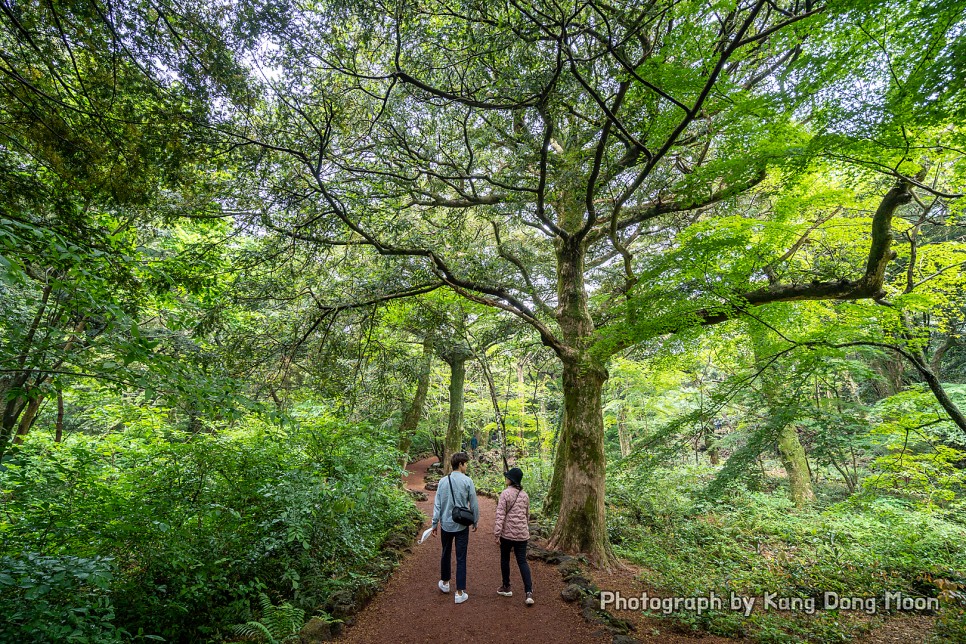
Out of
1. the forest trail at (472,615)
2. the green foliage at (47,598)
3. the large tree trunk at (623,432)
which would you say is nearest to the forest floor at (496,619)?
the forest trail at (472,615)

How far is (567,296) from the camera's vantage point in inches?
315

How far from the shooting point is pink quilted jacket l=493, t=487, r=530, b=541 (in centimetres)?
480

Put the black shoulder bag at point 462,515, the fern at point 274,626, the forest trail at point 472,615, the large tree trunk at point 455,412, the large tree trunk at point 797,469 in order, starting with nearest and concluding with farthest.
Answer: the fern at point 274,626 < the forest trail at point 472,615 < the black shoulder bag at point 462,515 < the large tree trunk at point 797,469 < the large tree trunk at point 455,412

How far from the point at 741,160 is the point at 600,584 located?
613 centimetres

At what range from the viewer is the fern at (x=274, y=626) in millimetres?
3420

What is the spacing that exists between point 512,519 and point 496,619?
3.65 feet

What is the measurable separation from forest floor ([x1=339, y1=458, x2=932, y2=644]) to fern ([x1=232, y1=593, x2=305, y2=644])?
667 mm

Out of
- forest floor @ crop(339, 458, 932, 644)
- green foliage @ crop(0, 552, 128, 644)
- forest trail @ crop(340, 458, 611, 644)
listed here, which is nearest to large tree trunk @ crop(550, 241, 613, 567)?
forest floor @ crop(339, 458, 932, 644)

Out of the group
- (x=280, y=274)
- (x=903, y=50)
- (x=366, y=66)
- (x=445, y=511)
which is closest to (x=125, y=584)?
(x=445, y=511)

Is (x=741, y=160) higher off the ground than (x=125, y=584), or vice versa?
(x=741, y=160)

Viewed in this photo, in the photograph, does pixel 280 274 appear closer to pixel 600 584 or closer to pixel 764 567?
pixel 600 584

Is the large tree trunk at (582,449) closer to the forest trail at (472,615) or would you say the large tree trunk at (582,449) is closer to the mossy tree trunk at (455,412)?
the forest trail at (472,615)

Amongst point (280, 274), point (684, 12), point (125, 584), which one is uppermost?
point (684, 12)

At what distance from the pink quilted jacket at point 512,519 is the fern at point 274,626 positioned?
89.5 inches
